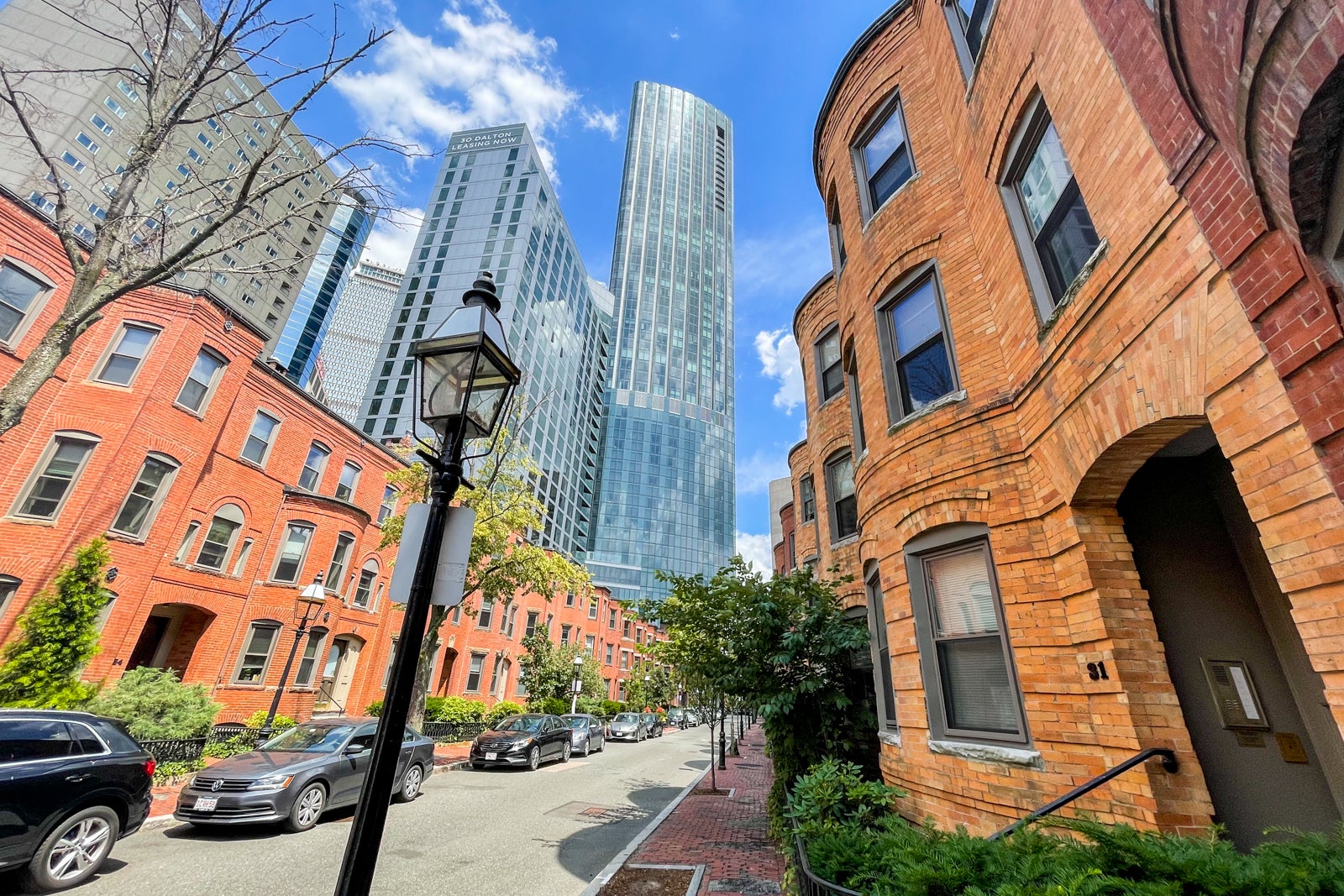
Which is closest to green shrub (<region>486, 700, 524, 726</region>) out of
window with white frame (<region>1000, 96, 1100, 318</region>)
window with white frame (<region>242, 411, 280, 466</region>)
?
window with white frame (<region>242, 411, 280, 466</region>)

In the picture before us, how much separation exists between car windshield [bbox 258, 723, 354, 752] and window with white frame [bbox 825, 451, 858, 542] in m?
10.0

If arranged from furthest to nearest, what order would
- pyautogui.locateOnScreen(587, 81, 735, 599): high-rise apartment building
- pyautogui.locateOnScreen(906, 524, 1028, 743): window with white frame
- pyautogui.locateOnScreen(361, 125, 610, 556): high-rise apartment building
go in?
pyautogui.locateOnScreen(587, 81, 735, 599): high-rise apartment building → pyautogui.locateOnScreen(361, 125, 610, 556): high-rise apartment building → pyautogui.locateOnScreen(906, 524, 1028, 743): window with white frame

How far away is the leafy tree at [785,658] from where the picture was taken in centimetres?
790

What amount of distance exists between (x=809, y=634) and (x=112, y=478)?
18361mm

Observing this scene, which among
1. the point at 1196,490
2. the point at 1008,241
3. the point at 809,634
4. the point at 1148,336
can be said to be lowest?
the point at 809,634

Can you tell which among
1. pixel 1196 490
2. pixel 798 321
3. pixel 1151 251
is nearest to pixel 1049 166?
pixel 1151 251

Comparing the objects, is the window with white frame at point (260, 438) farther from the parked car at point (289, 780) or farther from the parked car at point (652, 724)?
the parked car at point (652, 724)

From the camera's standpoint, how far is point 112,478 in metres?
15.1

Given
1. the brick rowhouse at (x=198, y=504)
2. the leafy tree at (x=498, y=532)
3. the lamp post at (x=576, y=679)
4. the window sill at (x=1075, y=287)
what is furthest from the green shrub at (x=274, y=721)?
the window sill at (x=1075, y=287)

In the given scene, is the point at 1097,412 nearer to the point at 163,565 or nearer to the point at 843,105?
the point at 843,105

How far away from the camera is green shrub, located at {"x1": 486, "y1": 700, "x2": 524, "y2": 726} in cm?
2712

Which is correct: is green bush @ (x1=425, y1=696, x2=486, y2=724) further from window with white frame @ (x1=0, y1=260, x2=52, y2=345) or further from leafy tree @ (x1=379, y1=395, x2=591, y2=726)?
window with white frame @ (x1=0, y1=260, x2=52, y2=345)

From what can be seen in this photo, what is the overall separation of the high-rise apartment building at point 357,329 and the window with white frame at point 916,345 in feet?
434

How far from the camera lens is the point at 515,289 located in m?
61.6
